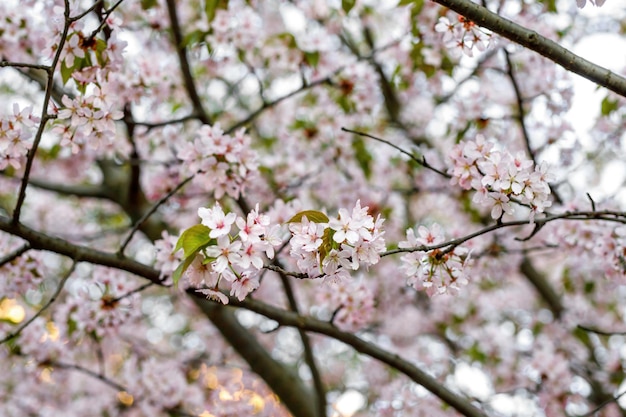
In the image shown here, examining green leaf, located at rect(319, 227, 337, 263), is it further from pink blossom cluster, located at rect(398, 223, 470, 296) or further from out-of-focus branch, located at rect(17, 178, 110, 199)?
out-of-focus branch, located at rect(17, 178, 110, 199)

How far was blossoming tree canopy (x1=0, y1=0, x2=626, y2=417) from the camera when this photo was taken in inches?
66.8

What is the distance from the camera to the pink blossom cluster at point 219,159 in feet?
7.32

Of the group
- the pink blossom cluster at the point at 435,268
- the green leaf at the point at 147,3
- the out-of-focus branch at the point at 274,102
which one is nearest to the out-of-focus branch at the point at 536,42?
the pink blossom cluster at the point at 435,268

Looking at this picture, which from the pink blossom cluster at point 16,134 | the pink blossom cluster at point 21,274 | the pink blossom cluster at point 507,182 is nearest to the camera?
the pink blossom cluster at point 507,182

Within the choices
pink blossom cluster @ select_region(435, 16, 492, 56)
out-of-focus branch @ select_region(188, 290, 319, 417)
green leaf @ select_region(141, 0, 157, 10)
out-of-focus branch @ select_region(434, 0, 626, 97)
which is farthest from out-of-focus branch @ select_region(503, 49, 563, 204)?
out-of-focus branch @ select_region(188, 290, 319, 417)

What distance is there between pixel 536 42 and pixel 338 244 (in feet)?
2.36

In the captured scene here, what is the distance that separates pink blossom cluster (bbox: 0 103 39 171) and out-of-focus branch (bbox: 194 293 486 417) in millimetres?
736

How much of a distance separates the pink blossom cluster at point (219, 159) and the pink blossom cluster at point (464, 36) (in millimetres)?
793

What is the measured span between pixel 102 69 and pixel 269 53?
4.36 ft

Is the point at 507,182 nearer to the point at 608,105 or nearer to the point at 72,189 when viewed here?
the point at 608,105

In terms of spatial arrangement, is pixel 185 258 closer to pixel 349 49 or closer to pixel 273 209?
pixel 273 209

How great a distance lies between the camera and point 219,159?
2264 millimetres

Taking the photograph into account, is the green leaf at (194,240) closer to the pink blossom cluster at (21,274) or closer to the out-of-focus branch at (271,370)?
the pink blossom cluster at (21,274)

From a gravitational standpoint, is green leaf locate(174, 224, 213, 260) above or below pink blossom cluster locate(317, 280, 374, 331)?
below
